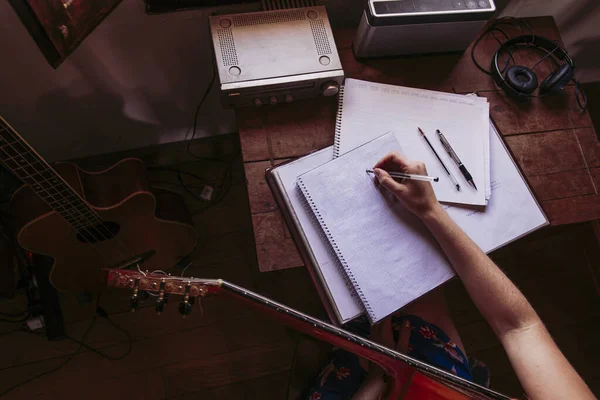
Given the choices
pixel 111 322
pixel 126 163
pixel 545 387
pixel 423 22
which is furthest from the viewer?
pixel 111 322

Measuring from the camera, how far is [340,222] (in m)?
0.90

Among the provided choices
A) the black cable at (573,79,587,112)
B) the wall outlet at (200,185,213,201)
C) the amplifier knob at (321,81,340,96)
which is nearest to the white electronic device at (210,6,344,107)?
the amplifier knob at (321,81,340,96)

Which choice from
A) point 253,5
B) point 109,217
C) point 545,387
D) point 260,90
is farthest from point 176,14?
point 545,387

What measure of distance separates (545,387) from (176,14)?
1.14m

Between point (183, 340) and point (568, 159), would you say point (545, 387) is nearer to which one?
point (568, 159)

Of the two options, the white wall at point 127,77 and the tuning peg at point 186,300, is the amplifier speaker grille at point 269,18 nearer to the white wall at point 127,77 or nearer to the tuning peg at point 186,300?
Result: the white wall at point 127,77

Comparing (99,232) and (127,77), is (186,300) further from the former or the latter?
(127,77)

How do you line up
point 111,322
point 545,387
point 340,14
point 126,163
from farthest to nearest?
point 111,322
point 126,163
point 340,14
point 545,387

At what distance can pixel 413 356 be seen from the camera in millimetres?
1121

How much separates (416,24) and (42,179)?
0.90 m

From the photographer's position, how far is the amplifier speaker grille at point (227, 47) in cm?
93

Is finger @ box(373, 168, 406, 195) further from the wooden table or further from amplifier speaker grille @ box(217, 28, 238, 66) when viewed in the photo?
amplifier speaker grille @ box(217, 28, 238, 66)

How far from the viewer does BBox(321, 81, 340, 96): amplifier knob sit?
973mm

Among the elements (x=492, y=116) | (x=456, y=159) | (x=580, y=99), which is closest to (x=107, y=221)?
(x=456, y=159)
